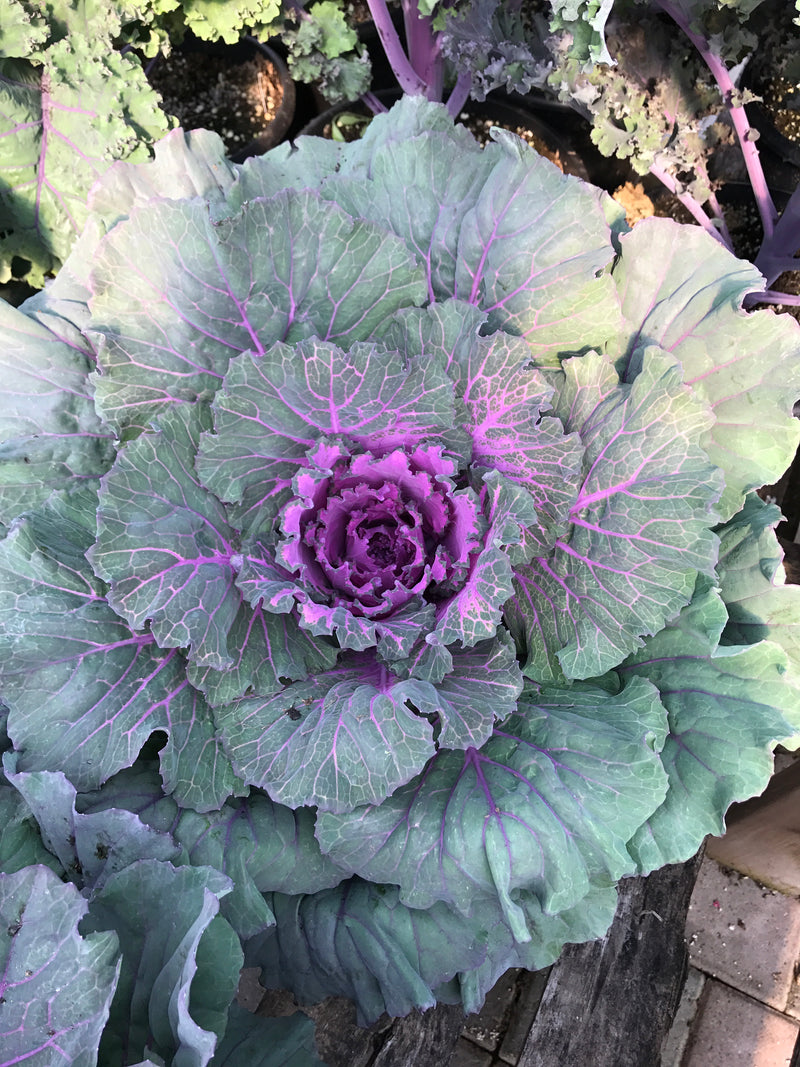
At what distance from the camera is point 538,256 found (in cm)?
126

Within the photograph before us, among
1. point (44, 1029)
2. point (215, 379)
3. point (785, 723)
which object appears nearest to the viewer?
point (44, 1029)

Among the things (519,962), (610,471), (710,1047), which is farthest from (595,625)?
(710,1047)

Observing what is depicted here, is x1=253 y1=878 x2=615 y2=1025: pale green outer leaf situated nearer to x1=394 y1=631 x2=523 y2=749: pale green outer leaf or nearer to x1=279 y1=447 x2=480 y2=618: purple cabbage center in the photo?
x1=394 y1=631 x2=523 y2=749: pale green outer leaf

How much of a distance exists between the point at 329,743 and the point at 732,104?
1781 millimetres

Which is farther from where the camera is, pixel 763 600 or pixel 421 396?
pixel 763 600

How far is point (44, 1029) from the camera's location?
934 millimetres

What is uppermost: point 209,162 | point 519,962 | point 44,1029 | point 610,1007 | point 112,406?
point 209,162

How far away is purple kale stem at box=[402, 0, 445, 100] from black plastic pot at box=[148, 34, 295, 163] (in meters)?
0.42

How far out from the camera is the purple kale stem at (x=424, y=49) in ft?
6.71

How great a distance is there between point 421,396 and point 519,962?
890 millimetres

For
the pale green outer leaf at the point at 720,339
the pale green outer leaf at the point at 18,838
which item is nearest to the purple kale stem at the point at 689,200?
the pale green outer leaf at the point at 720,339

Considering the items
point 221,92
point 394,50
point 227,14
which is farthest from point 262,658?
point 221,92

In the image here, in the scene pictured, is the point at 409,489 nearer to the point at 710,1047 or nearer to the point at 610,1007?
the point at 610,1007

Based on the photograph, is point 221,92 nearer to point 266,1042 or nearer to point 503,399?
point 503,399
